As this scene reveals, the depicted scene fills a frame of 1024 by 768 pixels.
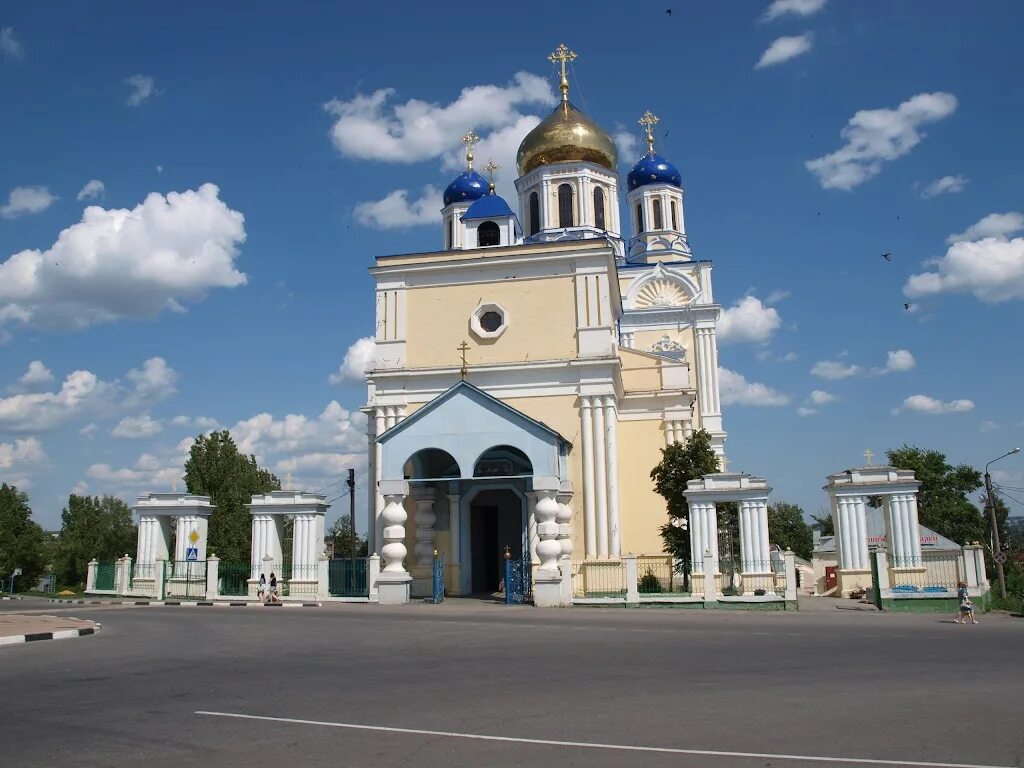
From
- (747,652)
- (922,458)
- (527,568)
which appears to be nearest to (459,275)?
(527,568)

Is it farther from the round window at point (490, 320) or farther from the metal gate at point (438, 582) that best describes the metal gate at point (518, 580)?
the round window at point (490, 320)

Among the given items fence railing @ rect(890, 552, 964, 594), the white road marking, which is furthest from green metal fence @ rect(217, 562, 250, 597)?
the white road marking

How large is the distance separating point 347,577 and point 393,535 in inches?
129

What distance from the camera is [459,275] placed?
29141 millimetres

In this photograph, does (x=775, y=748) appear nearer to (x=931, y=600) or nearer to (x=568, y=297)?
(x=931, y=600)

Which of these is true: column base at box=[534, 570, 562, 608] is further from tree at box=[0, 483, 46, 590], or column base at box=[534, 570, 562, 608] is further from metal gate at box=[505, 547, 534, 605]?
tree at box=[0, 483, 46, 590]

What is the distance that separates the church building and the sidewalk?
837cm

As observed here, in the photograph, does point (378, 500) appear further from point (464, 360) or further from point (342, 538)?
point (342, 538)

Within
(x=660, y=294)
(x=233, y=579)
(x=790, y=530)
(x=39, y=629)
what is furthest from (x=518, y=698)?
(x=790, y=530)

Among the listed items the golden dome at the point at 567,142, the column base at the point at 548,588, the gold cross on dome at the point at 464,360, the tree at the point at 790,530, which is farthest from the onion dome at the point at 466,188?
the tree at the point at 790,530

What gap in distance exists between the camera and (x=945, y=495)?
5672 centimetres

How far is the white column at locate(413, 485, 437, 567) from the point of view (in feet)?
86.0

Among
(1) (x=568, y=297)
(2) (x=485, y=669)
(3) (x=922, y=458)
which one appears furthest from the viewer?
(3) (x=922, y=458)

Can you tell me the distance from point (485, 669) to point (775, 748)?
16.1ft
